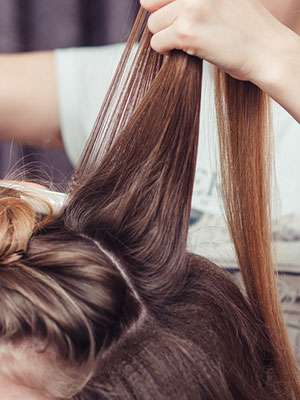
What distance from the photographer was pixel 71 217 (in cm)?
60

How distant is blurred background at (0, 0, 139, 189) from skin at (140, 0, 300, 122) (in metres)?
1.00

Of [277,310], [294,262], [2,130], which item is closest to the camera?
[277,310]

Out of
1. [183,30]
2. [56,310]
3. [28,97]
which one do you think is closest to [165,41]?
[183,30]

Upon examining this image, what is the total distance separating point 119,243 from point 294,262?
478mm

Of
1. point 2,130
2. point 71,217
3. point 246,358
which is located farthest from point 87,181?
point 2,130

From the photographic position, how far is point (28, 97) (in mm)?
1224

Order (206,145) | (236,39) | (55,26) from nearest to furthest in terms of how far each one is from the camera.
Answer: (236,39) < (206,145) < (55,26)

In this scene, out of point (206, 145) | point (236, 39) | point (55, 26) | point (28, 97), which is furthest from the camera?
point (55, 26)

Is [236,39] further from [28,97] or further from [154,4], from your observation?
[28,97]

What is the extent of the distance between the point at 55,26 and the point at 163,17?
1.12 m

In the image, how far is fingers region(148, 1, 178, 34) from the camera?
1.88ft

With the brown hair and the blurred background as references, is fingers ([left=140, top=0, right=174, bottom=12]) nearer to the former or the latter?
the brown hair

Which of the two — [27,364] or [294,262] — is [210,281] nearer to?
[27,364]

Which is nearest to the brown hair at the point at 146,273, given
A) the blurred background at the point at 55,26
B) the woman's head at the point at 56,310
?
the woman's head at the point at 56,310
